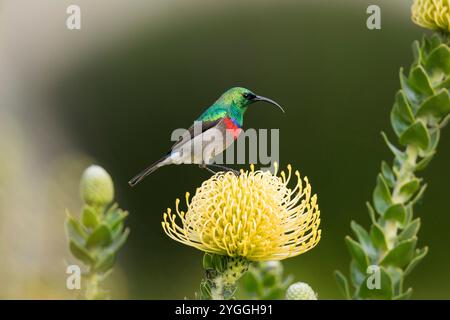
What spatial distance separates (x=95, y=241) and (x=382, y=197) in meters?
1.25

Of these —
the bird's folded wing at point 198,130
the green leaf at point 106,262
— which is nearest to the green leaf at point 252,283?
the green leaf at point 106,262

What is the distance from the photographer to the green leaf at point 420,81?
126 inches

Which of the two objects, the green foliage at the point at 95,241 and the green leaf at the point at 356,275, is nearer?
the green foliage at the point at 95,241

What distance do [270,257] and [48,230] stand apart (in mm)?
1446

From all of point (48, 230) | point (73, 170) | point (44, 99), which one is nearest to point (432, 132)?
point (73, 170)

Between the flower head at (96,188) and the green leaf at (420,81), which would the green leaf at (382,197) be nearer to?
the green leaf at (420,81)

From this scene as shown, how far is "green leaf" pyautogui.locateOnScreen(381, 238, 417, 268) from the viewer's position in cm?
291

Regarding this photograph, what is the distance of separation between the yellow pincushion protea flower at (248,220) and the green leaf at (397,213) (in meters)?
0.37

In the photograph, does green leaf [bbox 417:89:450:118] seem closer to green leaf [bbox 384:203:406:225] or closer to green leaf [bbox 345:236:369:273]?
green leaf [bbox 384:203:406:225]

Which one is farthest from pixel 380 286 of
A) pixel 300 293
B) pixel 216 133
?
pixel 216 133

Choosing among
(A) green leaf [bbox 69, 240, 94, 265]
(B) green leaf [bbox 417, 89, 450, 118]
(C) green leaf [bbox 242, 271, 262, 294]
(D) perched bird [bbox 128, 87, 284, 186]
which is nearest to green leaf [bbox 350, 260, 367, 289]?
(C) green leaf [bbox 242, 271, 262, 294]

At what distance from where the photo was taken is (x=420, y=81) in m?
3.22

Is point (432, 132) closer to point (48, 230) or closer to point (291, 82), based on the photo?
point (48, 230)

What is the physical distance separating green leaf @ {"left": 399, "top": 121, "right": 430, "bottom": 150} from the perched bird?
1399 mm
